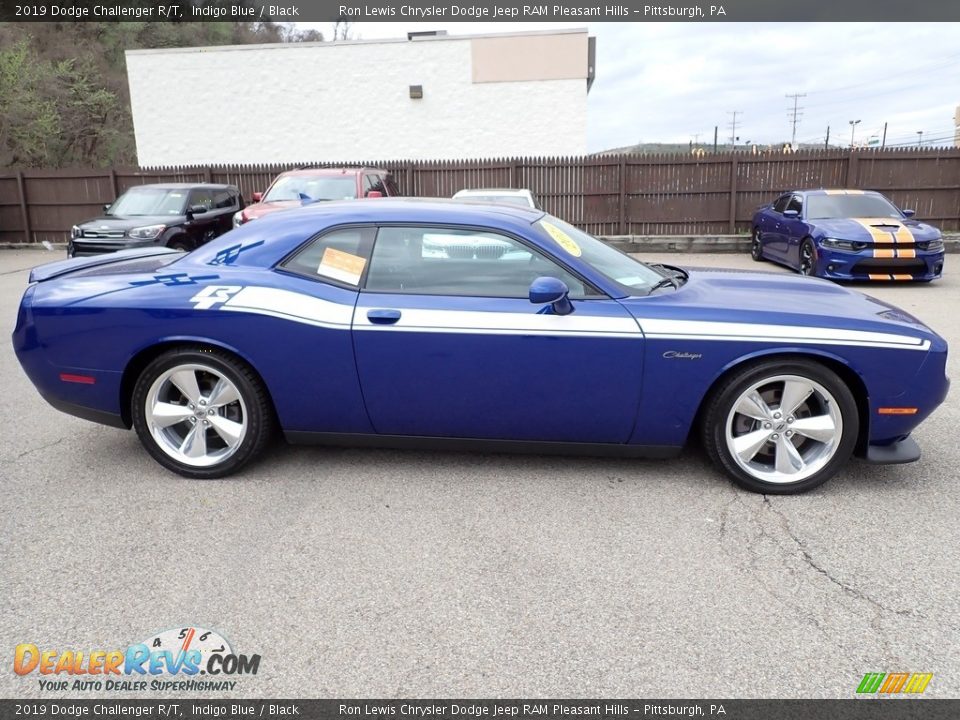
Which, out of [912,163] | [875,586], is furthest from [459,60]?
[875,586]

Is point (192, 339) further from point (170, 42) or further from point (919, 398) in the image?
point (170, 42)

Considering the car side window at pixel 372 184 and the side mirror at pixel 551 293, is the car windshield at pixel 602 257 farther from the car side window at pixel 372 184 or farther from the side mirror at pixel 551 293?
the car side window at pixel 372 184

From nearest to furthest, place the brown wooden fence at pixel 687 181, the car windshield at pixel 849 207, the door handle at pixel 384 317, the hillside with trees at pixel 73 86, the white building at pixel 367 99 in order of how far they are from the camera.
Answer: the door handle at pixel 384 317, the car windshield at pixel 849 207, the brown wooden fence at pixel 687 181, the white building at pixel 367 99, the hillside with trees at pixel 73 86

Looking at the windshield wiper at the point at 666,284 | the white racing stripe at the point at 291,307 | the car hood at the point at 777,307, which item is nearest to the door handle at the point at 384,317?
the white racing stripe at the point at 291,307

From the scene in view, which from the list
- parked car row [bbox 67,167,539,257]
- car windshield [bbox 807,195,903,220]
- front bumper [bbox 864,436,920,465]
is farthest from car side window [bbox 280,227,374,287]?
car windshield [bbox 807,195,903,220]

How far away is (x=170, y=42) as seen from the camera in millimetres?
35438

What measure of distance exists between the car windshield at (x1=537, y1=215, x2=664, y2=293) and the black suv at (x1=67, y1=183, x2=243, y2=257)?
945 centimetres

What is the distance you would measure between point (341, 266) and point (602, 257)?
58.6 inches

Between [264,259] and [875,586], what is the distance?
3330 millimetres

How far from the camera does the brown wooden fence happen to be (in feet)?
52.1

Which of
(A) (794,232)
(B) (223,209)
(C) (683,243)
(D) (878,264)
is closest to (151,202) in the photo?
(B) (223,209)

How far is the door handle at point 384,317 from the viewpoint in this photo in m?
3.69

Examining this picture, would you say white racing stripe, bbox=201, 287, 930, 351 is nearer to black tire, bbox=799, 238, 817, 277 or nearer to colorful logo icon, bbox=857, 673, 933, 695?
colorful logo icon, bbox=857, 673, 933, 695

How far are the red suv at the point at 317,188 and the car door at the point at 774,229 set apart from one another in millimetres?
6786
